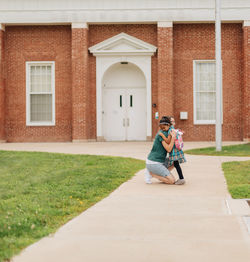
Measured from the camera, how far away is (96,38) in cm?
2359

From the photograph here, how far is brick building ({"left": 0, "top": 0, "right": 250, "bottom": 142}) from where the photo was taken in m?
23.0

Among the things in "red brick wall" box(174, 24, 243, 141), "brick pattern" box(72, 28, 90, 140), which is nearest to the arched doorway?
"brick pattern" box(72, 28, 90, 140)

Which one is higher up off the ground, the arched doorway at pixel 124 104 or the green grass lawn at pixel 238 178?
the arched doorway at pixel 124 104

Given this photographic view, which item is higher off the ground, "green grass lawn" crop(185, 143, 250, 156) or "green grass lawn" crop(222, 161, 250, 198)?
"green grass lawn" crop(185, 143, 250, 156)

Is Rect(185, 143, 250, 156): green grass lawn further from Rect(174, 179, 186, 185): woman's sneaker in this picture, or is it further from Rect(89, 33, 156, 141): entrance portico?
Rect(174, 179, 186, 185): woman's sneaker

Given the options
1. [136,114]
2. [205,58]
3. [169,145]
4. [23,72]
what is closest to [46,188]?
[169,145]

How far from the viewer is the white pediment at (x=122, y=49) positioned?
23.3 m

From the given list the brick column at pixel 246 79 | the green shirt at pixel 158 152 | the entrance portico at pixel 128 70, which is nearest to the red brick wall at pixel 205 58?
the brick column at pixel 246 79

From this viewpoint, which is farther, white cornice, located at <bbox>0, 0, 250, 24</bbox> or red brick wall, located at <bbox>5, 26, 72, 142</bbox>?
red brick wall, located at <bbox>5, 26, 72, 142</bbox>

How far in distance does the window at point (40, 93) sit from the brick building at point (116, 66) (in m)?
0.05

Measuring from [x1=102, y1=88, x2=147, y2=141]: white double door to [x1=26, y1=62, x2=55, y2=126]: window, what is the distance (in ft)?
8.44

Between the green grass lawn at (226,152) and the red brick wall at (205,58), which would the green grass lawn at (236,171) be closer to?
the green grass lawn at (226,152)

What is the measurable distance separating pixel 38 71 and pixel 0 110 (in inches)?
102

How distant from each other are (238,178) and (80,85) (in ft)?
44.7
